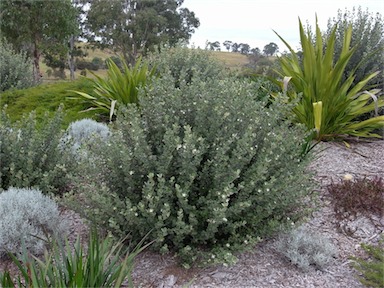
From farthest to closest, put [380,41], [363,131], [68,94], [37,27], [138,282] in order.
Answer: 1. [37,27]
2. [68,94]
3. [380,41]
4. [363,131]
5. [138,282]

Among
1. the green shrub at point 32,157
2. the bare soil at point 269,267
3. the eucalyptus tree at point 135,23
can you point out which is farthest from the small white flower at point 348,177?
the eucalyptus tree at point 135,23

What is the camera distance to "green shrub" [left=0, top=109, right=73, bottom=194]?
3.47 metres

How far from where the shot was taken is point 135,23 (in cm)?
2911

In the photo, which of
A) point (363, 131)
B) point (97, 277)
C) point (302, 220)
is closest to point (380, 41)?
point (363, 131)

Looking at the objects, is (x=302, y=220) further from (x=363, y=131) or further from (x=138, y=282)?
(x=363, y=131)

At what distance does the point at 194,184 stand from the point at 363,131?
3379 mm

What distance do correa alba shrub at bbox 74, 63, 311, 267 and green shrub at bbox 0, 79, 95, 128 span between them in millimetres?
3953

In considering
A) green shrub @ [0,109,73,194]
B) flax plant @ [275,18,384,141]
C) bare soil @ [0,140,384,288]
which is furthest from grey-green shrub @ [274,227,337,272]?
flax plant @ [275,18,384,141]

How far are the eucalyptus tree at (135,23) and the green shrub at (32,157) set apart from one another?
25.7 m

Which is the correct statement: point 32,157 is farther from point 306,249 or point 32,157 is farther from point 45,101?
point 45,101

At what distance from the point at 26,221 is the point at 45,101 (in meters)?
5.28

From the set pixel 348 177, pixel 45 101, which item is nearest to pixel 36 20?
pixel 45 101

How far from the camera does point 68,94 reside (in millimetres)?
7762

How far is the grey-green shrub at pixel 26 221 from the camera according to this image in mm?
2834
